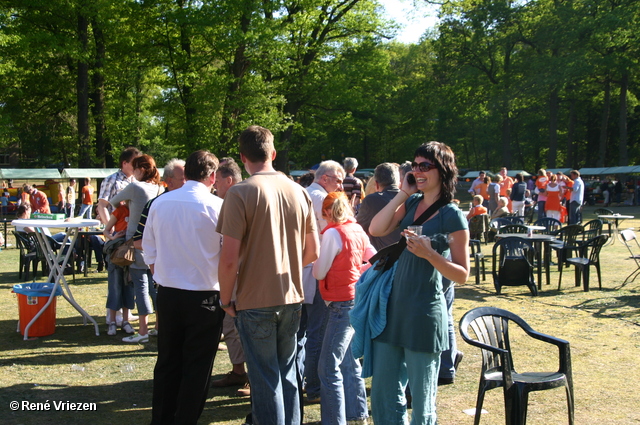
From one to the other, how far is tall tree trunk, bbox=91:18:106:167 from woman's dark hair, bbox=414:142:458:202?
918 inches

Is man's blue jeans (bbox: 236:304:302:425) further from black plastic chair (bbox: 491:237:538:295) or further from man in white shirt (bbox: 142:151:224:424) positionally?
black plastic chair (bbox: 491:237:538:295)

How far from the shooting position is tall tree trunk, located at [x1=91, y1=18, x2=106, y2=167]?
24.2 metres

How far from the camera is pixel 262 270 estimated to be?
328cm

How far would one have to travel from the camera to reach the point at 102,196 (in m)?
6.64

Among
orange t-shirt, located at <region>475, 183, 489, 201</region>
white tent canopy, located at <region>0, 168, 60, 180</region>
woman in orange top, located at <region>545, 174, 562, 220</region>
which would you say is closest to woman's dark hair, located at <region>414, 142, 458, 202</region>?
woman in orange top, located at <region>545, 174, 562, 220</region>

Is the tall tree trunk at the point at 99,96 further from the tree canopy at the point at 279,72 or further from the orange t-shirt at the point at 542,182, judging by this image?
the orange t-shirt at the point at 542,182

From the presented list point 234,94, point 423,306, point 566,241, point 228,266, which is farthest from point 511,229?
point 234,94

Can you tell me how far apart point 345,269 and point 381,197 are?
1116 millimetres

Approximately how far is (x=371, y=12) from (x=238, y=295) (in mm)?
29426

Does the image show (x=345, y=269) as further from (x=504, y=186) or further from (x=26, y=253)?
(x=504, y=186)

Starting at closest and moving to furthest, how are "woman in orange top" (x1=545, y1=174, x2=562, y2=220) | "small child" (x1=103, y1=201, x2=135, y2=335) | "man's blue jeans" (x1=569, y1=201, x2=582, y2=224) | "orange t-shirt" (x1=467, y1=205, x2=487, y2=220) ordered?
"small child" (x1=103, y1=201, x2=135, y2=335) < "orange t-shirt" (x1=467, y1=205, x2=487, y2=220) < "woman in orange top" (x1=545, y1=174, x2=562, y2=220) < "man's blue jeans" (x1=569, y1=201, x2=582, y2=224)

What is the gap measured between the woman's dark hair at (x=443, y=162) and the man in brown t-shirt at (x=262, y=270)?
0.83m

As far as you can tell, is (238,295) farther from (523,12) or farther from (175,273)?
(523,12)

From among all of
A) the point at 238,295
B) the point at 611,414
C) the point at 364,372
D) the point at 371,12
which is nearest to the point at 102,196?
the point at 238,295
